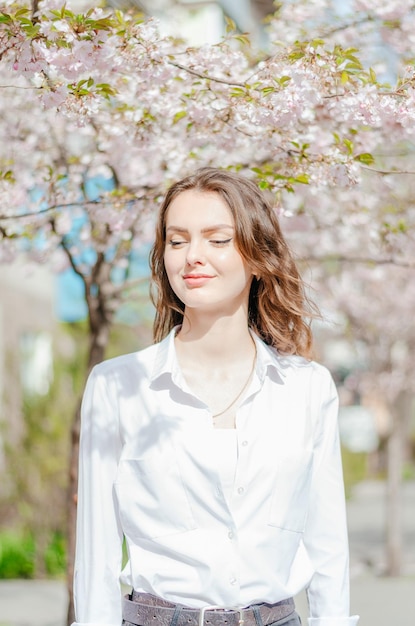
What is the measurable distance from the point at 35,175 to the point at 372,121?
2402 mm

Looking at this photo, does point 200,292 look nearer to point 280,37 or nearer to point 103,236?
point 103,236

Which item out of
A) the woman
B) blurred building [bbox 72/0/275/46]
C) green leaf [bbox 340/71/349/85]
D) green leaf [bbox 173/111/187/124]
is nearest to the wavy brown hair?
the woman

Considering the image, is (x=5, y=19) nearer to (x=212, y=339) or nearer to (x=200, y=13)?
(x=212, y=339)

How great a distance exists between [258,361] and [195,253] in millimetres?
366

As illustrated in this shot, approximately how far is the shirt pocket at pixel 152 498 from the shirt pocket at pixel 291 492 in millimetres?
221

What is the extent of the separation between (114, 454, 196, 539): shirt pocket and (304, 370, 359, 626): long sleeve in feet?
1.24

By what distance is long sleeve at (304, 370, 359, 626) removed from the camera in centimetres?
267

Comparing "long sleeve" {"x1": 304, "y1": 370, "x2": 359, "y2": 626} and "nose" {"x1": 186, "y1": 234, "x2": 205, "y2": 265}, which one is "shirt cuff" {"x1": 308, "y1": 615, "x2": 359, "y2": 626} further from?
"nose" {"x1": 186, "y1": 234, "x2": 205, "y2": 265}

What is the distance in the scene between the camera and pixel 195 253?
2.62 meters

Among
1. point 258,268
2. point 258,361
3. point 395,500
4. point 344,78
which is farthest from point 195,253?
point 395,500

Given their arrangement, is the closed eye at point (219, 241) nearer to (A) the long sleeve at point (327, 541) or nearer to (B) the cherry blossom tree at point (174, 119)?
(A) the long sleeve at point (327, 541)

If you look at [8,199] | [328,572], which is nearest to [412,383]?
[8,199]

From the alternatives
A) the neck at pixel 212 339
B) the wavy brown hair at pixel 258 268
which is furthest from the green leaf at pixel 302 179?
the neck at pixel 212 339

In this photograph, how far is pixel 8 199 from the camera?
4.54 meters
